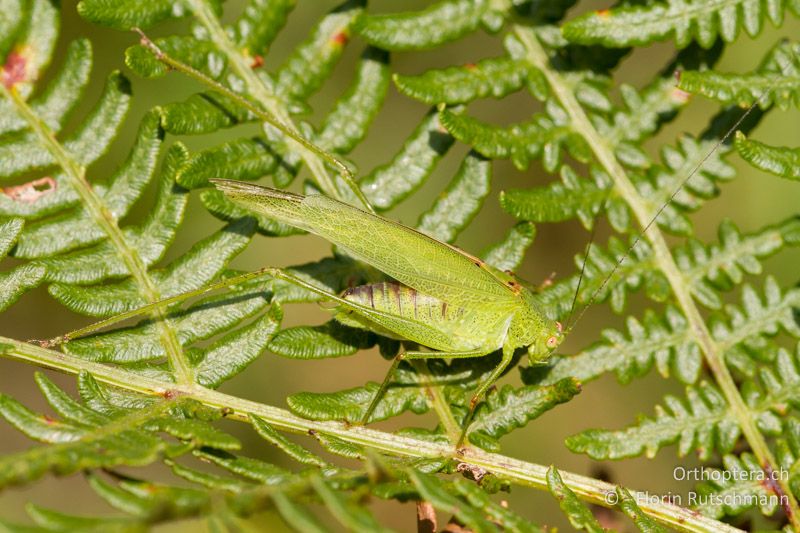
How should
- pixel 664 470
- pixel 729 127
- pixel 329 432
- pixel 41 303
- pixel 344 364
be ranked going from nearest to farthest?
pixel 329 432
pixel 729 127
pixel 41 303
pixel 664 470
pixel 344 364

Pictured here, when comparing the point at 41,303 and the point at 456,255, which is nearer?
the point at 456,255

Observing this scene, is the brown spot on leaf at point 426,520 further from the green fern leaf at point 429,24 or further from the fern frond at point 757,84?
the fern frond at point 757,84

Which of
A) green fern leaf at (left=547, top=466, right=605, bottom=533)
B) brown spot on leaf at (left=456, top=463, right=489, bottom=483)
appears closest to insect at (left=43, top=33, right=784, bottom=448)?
brown spot on leaf at (left=456, top=463, right=489, bottom=483)

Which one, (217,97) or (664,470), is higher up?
(217,97)

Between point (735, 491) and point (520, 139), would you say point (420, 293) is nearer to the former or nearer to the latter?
point (520, 139)

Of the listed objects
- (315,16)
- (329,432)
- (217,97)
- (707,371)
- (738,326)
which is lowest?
(329,432)

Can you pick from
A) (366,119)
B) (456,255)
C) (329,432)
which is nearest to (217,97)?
(366,119)

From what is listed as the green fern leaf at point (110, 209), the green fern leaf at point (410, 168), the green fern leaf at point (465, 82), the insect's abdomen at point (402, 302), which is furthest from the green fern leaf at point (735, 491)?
the green fern leaf at point (110, 209)

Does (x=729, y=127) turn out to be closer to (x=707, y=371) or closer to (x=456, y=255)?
(x=707, y=371)
